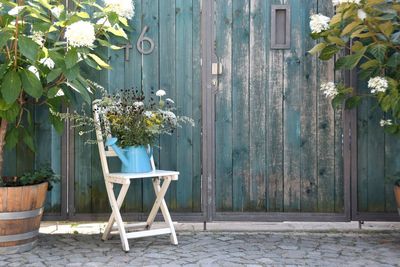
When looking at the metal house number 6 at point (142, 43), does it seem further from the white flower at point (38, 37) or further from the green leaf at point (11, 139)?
the green leaf at point (11, 139)

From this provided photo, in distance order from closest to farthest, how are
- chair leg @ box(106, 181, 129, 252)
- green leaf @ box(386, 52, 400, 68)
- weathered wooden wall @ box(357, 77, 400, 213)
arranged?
1. chair leg @ box(106, 181, 129, 252)
2. green leaf @ box(386, 52, 400, 68)
3. weathered wooden wall @ box(357, 77, 400, 213)

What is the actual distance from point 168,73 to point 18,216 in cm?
152

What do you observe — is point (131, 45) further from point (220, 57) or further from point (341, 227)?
point (341, 227)

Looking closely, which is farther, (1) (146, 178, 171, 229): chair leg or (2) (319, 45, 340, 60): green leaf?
(2) (319, 45, 340, 60): green leaf

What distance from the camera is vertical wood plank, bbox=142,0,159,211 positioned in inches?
174

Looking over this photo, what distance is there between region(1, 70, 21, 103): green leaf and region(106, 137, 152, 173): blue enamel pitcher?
0.69 m

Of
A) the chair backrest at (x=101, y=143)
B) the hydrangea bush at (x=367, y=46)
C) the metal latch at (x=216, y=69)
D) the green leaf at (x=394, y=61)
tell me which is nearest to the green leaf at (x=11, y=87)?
the chair backrest at (x=101, y=143)

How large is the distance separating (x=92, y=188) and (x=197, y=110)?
3.20ft

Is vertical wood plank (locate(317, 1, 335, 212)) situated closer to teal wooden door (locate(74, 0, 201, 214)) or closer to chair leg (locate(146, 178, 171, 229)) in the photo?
teal wooden door (locate(74, 0, 201, 214))

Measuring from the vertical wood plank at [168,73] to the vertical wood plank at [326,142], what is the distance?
1.08 meters

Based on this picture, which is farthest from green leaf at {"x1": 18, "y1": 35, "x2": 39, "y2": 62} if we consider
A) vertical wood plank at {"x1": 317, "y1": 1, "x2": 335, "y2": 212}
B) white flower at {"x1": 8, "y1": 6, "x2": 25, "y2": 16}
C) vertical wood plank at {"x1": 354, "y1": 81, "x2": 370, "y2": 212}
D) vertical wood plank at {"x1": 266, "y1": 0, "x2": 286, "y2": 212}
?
vertical wood plank at {"x1": 354, "y1": 81, "x2": 370, "y2": 212}

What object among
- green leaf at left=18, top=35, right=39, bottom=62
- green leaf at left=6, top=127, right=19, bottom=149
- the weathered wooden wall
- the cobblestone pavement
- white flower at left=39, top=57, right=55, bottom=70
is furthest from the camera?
the weathered wooden wall

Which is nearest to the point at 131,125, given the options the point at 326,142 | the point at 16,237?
the point at 16,237

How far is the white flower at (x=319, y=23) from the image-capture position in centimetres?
402
